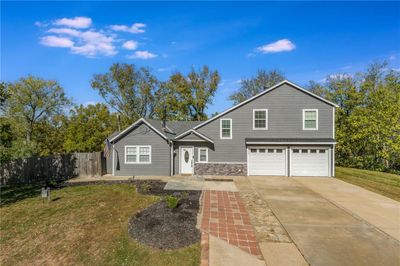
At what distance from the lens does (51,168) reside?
15875 millimetres

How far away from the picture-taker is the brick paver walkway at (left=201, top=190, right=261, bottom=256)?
20.1 ft

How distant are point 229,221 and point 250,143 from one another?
31.2 feet

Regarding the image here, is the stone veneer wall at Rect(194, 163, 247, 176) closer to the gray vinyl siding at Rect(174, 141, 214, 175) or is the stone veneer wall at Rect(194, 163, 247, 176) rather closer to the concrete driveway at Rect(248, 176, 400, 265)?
the gray vinyl siding at Rect(174, 141, 214, 175)

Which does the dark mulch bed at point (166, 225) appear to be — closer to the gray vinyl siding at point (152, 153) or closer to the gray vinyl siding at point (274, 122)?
the gray vinyl siding at point (152, 153)

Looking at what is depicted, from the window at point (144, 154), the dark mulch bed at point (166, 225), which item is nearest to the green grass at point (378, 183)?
the dark mulch bed at point (166, 225)

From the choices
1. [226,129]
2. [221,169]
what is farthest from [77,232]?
[226,129]

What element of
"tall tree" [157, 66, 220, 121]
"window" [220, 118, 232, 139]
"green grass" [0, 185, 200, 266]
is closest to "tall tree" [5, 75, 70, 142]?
"tall tree" [157, 66, 220, 121]

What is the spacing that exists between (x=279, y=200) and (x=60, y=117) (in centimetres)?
3489

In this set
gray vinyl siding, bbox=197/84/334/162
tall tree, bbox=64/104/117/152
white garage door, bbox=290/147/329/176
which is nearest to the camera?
white garage door, bbox=290/147/329/176

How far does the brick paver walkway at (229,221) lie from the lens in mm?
6130

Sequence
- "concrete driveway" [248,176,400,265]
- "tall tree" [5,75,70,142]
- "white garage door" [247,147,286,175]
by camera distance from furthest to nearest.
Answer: "tall tree" [5,75,70,142] < "white garage door" [247,147,286,175] < "concrete driveway" [248,176,400,265]

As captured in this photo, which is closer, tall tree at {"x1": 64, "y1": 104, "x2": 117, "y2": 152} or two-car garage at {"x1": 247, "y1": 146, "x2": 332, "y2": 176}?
two-car garage at {"x1": 247, "y1": 146, "x2": 332, "y2": 176}

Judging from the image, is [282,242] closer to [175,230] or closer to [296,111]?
[175,230]

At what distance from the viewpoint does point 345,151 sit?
928 inches
